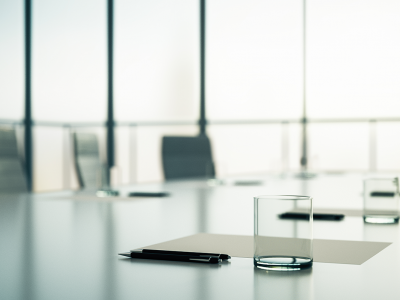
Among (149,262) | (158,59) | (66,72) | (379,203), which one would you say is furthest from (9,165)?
(158,59)

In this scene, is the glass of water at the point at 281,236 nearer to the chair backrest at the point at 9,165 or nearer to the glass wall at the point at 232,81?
the chair backrest at the point at 9,165

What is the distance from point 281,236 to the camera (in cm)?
74

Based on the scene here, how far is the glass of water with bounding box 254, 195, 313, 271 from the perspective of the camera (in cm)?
73

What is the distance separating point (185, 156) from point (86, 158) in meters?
0.64

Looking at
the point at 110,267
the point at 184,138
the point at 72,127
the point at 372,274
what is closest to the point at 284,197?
the point at 372,274

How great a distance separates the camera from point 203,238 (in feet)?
3.32

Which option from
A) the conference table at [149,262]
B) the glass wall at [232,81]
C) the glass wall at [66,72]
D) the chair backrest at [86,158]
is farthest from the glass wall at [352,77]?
the conference table at [149,262]

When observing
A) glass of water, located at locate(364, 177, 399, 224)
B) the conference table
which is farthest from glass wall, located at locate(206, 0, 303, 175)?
glass of water, located at locate(364, 177, 399, 224)

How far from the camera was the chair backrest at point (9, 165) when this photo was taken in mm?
2711

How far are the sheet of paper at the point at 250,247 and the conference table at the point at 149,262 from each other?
2cm

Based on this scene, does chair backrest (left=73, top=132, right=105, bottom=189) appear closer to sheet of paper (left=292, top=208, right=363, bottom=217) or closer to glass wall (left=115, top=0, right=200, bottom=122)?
sheet of paper (left=292, top=208, right=363, bottom=217)

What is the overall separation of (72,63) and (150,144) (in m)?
1.36

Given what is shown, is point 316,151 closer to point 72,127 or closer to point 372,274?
point 72,127

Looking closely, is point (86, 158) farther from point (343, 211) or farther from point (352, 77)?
point (352, 77)
